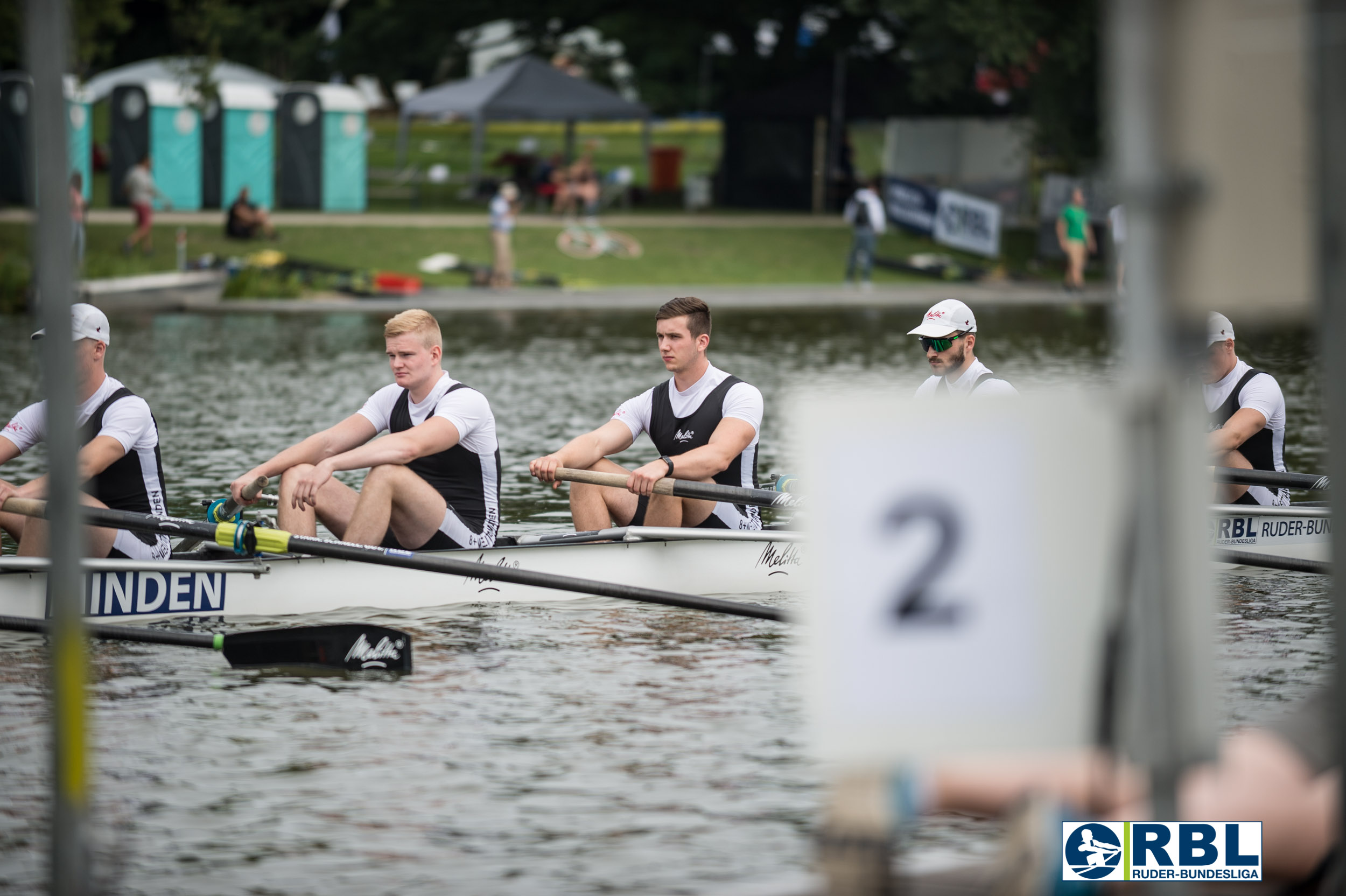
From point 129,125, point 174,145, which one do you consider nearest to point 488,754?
point 174,145

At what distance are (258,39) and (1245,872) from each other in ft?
158

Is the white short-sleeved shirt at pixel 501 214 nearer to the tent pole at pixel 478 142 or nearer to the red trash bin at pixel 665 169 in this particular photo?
the tent pole at pixel 478 142

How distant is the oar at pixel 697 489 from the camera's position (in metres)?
8.20

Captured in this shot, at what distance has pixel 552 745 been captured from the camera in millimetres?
6254

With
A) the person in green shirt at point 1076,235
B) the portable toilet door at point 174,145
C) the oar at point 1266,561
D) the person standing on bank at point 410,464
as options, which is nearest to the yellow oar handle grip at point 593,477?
the person standing on bank at point 410,464

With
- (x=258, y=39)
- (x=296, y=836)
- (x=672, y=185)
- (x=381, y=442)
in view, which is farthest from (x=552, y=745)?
(x=258, y=39)

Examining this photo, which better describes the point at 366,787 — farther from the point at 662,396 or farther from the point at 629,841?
the point at 662,396

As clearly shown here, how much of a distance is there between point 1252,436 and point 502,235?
68.1ft

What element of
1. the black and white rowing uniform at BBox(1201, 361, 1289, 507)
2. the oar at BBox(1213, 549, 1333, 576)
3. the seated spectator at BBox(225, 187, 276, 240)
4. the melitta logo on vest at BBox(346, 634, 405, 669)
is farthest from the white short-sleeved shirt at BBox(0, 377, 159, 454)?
the seated spectator at BBox(225, 187, 276, 240)

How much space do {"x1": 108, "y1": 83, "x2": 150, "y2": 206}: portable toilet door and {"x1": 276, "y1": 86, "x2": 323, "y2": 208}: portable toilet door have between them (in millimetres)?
2727

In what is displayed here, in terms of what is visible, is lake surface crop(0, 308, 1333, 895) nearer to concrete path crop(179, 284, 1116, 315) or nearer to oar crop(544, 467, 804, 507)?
oar crop(544, 467, 804, 507)

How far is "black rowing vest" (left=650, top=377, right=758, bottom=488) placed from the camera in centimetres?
882

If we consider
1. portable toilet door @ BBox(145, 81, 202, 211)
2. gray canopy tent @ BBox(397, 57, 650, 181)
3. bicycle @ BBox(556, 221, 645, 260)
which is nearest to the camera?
bicycle @ BBox(556, 221, 645, 260)

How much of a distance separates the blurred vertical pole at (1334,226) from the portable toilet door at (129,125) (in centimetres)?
3332
